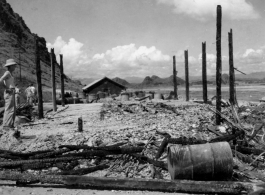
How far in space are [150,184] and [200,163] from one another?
2.95 ft

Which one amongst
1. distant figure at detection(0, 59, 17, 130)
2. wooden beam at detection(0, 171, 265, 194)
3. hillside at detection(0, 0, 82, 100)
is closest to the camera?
wooden beam at detection(0, 171, 265, 194)

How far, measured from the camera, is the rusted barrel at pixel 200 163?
431 cm

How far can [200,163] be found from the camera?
435 centimetres

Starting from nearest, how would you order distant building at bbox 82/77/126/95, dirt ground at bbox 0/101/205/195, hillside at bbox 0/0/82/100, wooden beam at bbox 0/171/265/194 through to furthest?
wooden beam at bbox 0/171/265/194 → dirt ground at bbox 0/101/205/195 → distant building at bbox 82/77/126/95 → hillside at bbox 0/0/82/100

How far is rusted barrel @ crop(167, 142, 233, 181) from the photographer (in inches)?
170

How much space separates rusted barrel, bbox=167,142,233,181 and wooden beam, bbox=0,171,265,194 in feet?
0.79

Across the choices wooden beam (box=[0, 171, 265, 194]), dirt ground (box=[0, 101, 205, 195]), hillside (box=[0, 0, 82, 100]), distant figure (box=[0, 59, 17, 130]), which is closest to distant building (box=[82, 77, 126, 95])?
hillside (box=[0, 0, 82, 100])

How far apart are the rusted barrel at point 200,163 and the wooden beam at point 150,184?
0.24 metres

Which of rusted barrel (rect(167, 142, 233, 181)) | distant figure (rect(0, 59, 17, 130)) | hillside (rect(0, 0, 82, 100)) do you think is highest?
hillside (rect(0, 0, 82, 100))

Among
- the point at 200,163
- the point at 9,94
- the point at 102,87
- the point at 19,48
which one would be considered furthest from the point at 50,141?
the point at 19,48

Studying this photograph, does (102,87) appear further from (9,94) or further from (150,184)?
(150,184)

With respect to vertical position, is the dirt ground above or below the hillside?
below

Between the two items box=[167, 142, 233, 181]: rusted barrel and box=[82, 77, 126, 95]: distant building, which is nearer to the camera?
box=[167, 142, 233, 181]: rusted barrel

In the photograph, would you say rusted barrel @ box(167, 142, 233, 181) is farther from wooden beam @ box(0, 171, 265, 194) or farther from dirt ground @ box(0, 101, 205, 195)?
dirt ground @ box(0, 101, 205, 195)
